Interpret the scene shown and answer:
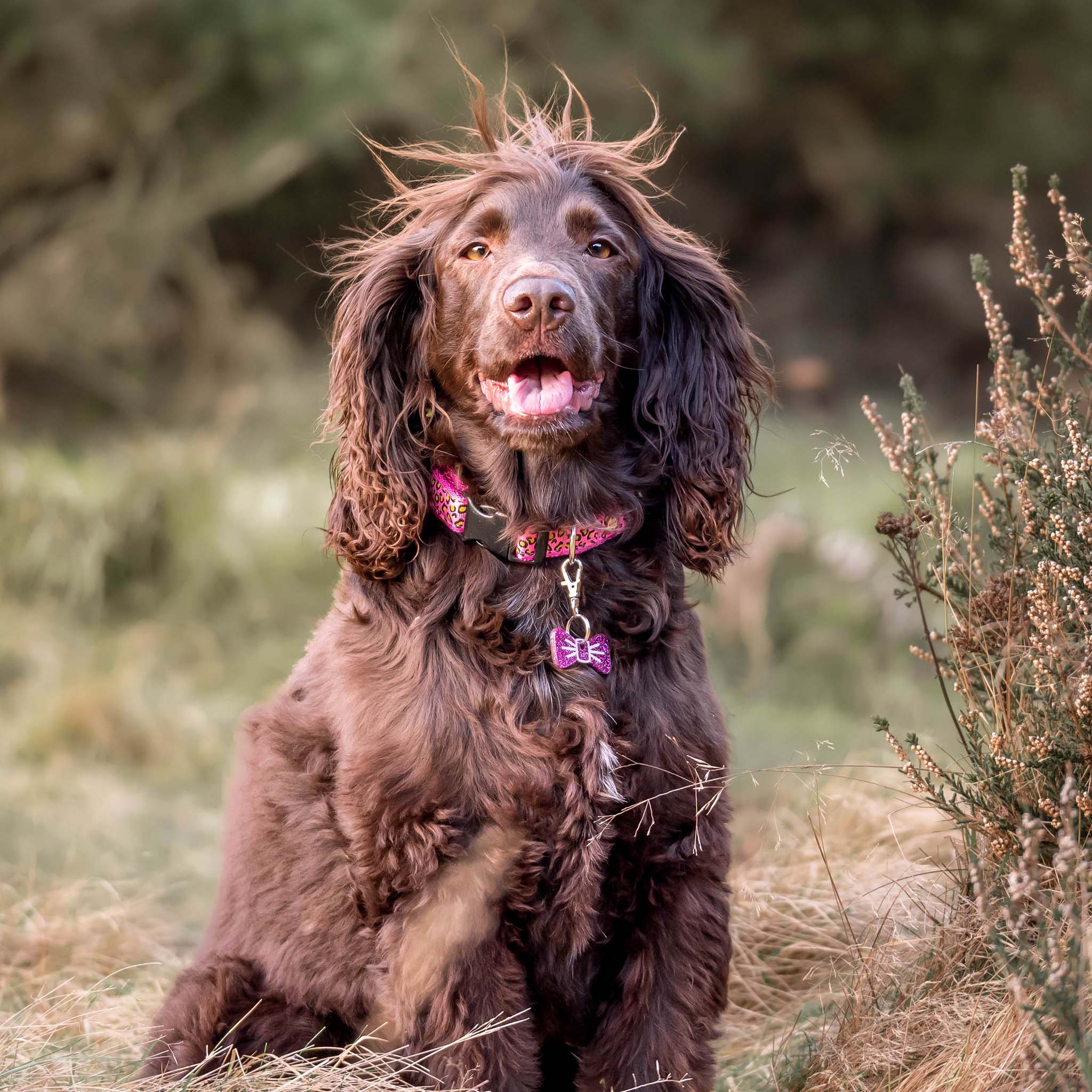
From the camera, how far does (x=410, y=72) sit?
37.2 ft

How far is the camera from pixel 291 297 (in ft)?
45.1

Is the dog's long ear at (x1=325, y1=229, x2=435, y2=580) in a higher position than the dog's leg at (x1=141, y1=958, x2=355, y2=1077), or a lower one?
higher

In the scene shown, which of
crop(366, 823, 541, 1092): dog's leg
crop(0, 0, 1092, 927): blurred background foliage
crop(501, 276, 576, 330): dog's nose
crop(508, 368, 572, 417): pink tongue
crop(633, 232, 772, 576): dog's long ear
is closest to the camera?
crop(366, 823, 541, 1092): dog's leg

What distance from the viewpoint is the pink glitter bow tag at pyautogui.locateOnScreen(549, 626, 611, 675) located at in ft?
8.81

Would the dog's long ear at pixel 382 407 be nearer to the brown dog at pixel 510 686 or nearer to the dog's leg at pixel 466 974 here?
the brown dog at pixel 510 686

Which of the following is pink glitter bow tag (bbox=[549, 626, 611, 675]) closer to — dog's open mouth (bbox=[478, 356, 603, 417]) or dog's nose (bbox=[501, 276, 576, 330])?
dog's open mouth (bbox=[478, 356, 603, 417])

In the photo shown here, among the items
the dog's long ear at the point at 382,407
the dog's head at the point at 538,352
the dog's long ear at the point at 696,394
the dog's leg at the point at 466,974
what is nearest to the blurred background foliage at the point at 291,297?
the dog's long ear at the point at 696,394

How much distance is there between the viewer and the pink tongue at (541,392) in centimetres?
277

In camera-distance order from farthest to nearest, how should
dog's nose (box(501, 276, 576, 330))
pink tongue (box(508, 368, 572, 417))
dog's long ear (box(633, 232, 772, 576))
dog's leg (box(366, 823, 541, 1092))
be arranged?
dog's long ear (box(633, 232, 772, 576))
pink tongue (box(508, 368, 572, 417))
dog's nose (box(501, 276, 576, 330))
dog's leg (box(366, 823, 541, 1092))

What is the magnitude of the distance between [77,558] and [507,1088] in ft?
18.3

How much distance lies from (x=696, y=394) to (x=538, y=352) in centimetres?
50

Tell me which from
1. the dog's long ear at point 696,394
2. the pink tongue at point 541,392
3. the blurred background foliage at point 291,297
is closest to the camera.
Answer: the pink tongue at point 541,392

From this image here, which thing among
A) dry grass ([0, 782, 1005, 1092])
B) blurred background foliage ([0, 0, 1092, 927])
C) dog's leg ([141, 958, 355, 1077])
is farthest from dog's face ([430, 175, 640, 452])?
dog's leg ([141, 958, 355, 1077])

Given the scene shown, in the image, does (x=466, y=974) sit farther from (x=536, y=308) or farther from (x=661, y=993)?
(x=536, y=308)
